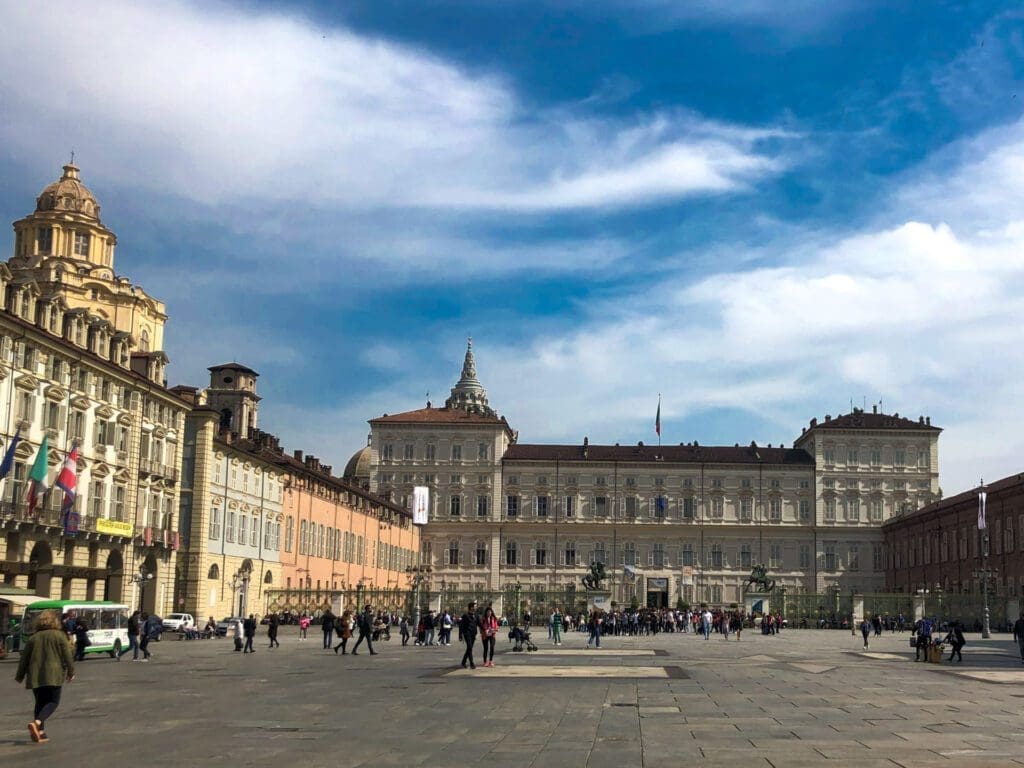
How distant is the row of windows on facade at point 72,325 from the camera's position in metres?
46.4

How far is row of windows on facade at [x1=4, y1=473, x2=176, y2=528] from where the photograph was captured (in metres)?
45.7

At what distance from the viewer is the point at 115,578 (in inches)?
2188

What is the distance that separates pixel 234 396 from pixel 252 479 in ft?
84.0

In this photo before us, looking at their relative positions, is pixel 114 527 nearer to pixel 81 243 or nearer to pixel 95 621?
pixel 95 621

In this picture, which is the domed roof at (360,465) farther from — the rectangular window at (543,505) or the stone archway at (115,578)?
the stone archway at (115,578)

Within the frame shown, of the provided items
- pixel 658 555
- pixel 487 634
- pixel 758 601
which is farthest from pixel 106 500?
pixel 658 555

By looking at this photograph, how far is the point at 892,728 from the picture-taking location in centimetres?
1708

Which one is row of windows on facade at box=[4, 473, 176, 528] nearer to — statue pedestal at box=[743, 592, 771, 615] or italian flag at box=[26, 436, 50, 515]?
italian flag at box=[26, 436, 50, 515]

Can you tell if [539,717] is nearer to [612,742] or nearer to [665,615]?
[612,742]

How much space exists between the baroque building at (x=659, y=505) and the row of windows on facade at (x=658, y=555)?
0.37 ft

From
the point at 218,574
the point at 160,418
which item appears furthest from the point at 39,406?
the point at 218,574

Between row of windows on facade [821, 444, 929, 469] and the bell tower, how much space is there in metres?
58.4

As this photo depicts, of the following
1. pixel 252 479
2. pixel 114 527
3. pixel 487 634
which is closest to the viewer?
pixel 487 634

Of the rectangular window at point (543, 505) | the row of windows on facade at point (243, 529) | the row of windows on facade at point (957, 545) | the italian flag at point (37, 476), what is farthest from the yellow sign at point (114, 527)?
the rectangular window at point (543, 505)
